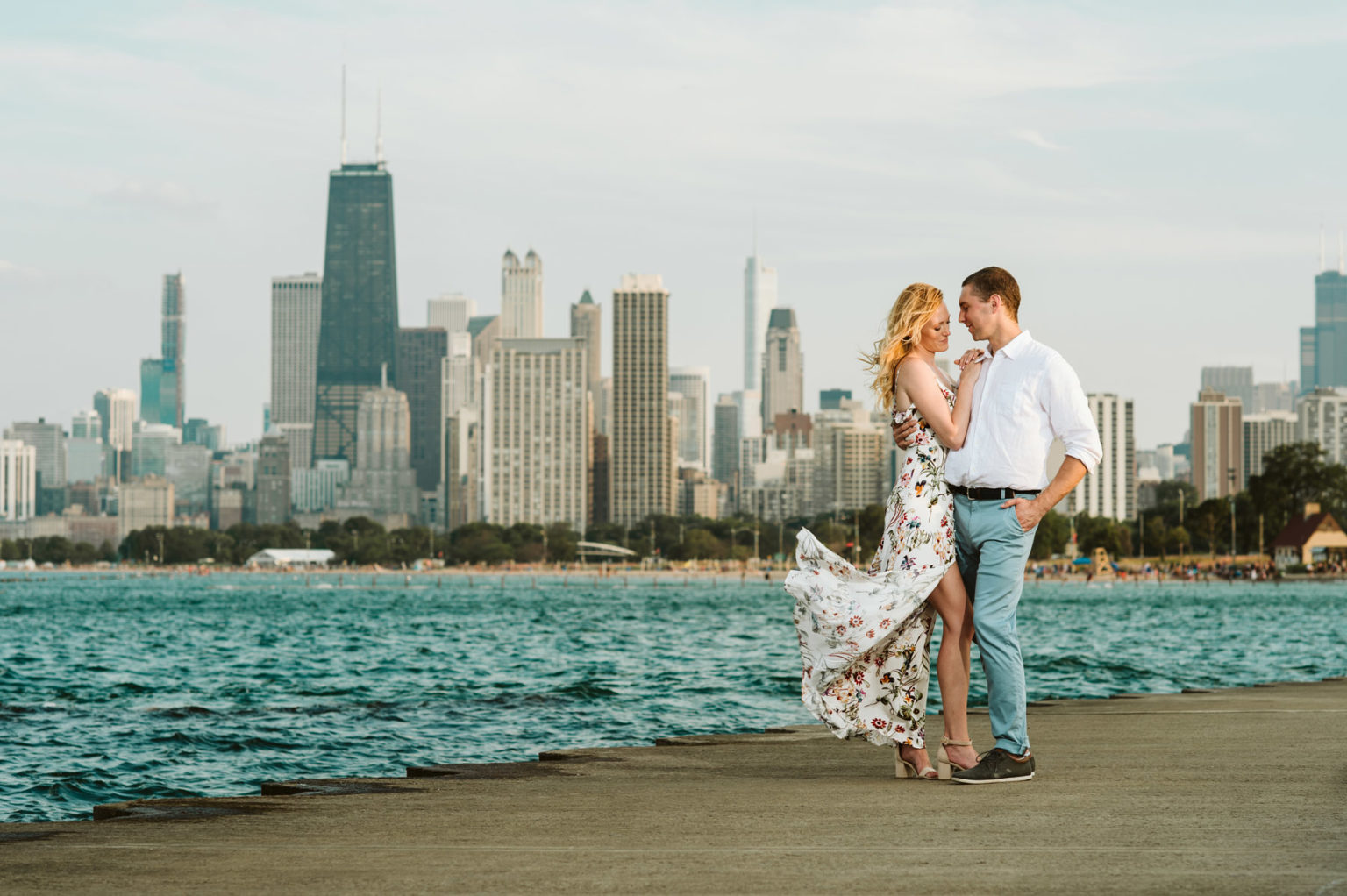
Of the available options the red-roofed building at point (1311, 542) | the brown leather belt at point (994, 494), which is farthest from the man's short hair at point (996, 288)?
the red-roofed building at point (1311, 542)

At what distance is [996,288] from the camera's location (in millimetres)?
7684

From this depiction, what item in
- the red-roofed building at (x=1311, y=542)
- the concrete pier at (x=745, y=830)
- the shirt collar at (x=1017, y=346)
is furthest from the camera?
the red-roofed building at (x=1311, y=542)

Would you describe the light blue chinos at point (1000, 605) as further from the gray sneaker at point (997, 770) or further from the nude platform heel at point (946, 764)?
the nude platform heel at point (946, 764)

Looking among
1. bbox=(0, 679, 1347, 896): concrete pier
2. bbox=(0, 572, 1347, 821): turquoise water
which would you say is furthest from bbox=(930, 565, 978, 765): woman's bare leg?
bbox=(0, 572, 1347, 821): turquoise water

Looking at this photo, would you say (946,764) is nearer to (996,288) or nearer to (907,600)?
(907,600)

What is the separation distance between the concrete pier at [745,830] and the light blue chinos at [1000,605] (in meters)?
0.32

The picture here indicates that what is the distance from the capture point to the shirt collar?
24.9 feet

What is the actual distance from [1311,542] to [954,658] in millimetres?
147946

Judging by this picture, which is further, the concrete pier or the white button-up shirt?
the white button-up shirt

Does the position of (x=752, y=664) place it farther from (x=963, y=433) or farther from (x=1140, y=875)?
(x=1140, y=875)

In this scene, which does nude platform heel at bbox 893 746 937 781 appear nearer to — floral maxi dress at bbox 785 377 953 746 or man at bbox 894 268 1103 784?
floral maxi dress at bbox 785 377 953 746

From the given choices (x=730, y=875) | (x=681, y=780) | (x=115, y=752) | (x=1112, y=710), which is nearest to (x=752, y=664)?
(x=115, y=752)

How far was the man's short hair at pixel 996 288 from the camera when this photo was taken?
25.2 ft

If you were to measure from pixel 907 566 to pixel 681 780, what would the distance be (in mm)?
1560
